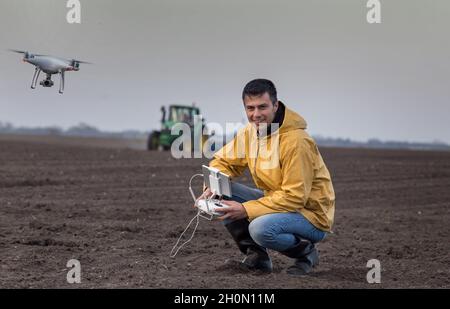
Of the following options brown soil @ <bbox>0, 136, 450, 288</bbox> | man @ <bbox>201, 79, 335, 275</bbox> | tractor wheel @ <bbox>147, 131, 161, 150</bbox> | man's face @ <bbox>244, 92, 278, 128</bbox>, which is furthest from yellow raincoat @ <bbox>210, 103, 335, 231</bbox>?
tractor wheel @ <bbox>147, 131, 161, 150</bbox>

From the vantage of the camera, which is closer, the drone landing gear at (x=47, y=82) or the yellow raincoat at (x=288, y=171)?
the drone landing gear at (x=47, y=82)

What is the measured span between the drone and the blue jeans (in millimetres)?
2064

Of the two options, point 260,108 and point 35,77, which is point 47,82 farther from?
point 260,108

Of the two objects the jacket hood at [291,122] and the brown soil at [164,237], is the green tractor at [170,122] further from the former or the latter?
the jacket hood at [291,122]

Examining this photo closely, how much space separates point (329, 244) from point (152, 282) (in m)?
2.66

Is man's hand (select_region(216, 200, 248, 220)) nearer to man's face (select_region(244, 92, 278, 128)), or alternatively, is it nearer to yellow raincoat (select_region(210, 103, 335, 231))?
yellow raincoat (select_region(210, 103, 335, 231))

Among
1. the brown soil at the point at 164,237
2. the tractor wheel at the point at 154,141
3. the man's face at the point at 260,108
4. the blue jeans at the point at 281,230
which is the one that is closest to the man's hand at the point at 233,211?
the blue jeans at the point at 281,230

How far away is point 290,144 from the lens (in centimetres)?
495

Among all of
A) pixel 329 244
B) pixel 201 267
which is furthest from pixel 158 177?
pixel 201 267

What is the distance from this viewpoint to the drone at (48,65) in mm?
3409

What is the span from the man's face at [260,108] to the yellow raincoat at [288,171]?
0.11m

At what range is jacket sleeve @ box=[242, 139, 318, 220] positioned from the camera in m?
4.95

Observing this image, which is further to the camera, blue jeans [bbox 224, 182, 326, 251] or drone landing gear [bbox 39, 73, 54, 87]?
blue jeans [bbox 224, 182, 326, 251]
